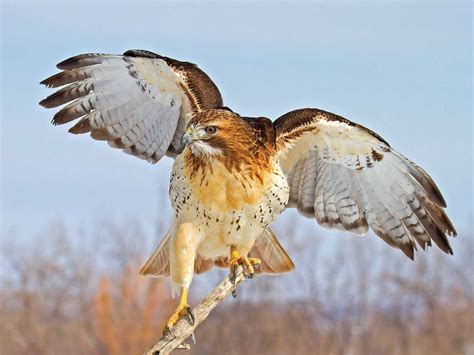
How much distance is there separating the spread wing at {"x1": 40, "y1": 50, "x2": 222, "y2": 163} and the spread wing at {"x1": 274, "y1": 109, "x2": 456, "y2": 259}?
0.91 metres

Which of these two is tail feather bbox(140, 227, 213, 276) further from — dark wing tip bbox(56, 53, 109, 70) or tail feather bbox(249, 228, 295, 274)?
dark wing tip bbox(56, 53, 109, 70)

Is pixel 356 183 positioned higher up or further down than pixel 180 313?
higher up

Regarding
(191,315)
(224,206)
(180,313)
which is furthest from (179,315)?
(224,206)

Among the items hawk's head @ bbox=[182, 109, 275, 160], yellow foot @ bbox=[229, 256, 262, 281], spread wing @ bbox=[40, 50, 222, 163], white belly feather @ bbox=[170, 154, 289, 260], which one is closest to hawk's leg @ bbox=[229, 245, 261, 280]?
yellow foot @ bbox=[229, 256, 262, 281]

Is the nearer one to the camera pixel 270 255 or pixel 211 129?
pixel 211 129

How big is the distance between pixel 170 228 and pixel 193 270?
43 centimetres

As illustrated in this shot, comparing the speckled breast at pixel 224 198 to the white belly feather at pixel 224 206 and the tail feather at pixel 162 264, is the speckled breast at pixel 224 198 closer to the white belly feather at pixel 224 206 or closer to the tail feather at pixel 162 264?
the white belly feather at pixel 224 206

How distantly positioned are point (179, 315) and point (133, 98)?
2.18 metres

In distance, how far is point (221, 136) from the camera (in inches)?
303

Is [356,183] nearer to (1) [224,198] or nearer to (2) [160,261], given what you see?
(1) [224,198]

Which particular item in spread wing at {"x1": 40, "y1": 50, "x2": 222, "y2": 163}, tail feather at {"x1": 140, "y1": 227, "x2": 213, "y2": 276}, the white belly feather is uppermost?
spread wing at {"x1": 40, "y1": 50, "x2": 222, "y2": 163}

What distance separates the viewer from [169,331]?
7672 millimetres

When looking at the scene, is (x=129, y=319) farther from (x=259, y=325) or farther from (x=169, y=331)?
(x=169, y=331)

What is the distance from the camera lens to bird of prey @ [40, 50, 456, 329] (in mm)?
7812
